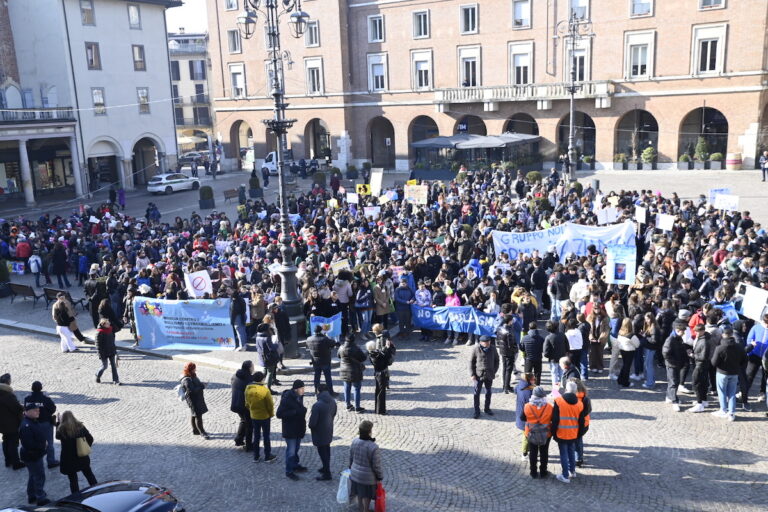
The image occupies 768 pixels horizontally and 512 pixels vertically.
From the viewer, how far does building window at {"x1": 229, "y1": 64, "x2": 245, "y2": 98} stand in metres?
56.9

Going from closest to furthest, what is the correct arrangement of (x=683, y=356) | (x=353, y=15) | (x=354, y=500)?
(x=354, y=500)
(x=683, y=356)
(x=353, y=15)

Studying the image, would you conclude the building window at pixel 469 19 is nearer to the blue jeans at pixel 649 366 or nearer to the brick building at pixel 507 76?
the brick building at pixel 507 76

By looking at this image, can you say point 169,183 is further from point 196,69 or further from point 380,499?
point 196,69

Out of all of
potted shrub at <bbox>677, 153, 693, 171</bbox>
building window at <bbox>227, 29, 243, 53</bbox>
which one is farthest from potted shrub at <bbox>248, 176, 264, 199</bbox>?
potted shrub at <bbox>677, 153, 693, 171</bbox>

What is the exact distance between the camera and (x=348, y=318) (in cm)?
1705

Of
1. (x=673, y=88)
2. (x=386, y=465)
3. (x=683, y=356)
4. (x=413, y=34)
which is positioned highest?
(x=413, y=34)

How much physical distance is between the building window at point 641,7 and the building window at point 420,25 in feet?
45.8

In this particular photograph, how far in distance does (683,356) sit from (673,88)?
34.2m

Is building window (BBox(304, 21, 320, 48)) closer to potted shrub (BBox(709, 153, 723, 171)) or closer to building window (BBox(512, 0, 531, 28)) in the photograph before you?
building window (BBox(512, 0, 531, 28))

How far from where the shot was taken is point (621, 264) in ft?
53.2

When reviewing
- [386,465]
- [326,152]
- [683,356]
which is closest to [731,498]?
[683,356]

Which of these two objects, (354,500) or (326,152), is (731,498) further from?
(326,152)

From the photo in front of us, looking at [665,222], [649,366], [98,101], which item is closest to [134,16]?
[98,101]

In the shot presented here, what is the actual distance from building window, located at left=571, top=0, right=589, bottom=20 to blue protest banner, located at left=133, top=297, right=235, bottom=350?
118 ft
